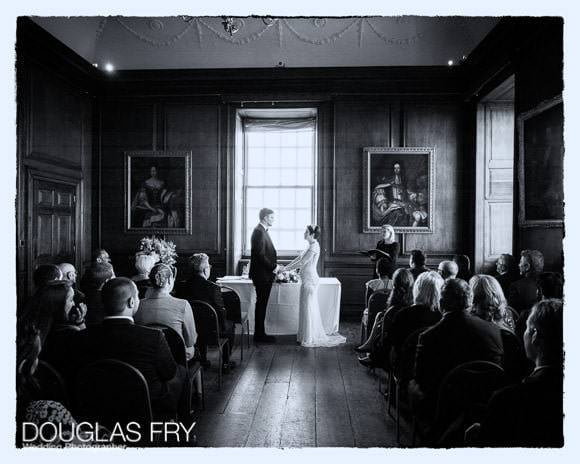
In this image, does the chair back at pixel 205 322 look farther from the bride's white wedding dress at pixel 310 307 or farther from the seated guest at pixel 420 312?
the bride's white wedding dress at pixel 310 307

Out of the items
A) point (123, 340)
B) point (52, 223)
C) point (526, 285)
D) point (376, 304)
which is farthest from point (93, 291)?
point (526, 285)

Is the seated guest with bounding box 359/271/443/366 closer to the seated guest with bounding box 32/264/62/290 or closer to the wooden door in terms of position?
the seated guest with bounding box 32/264/62/290

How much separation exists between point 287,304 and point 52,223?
3.04 meters

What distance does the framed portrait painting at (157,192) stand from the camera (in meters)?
8.62

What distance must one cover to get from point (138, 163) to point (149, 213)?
0.87 meters

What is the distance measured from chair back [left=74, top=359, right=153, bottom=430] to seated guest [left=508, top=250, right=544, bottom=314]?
119 inches

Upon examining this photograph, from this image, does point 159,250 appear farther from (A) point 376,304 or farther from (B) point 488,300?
(B) point 488,300

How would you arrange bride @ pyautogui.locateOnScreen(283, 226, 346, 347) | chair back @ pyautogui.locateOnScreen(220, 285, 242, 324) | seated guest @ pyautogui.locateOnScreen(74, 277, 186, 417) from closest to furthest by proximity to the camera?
1. seated guest @ pyautogui.locateOnScreen(74, 277, 186, 417)
2. chair back @ pyautogui.locateOnScreen(220, 285, 242, 324)
3. bride @ pyautogui.locateOnScreen(283, 226, 346, 347)

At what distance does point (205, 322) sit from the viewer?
4551mm

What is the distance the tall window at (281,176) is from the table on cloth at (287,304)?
245 centimetres

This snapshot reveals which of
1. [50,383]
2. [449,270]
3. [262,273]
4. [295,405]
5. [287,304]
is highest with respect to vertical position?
[449,270]

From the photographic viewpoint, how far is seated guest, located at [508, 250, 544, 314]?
13.6ft

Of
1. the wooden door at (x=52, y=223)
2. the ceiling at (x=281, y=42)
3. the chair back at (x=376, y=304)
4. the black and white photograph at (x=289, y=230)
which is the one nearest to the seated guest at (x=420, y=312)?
the black and white photograph at (x=289, y=230)

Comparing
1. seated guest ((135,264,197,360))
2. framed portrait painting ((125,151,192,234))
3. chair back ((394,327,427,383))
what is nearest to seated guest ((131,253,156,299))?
seated guest ((135,264,197,360))
